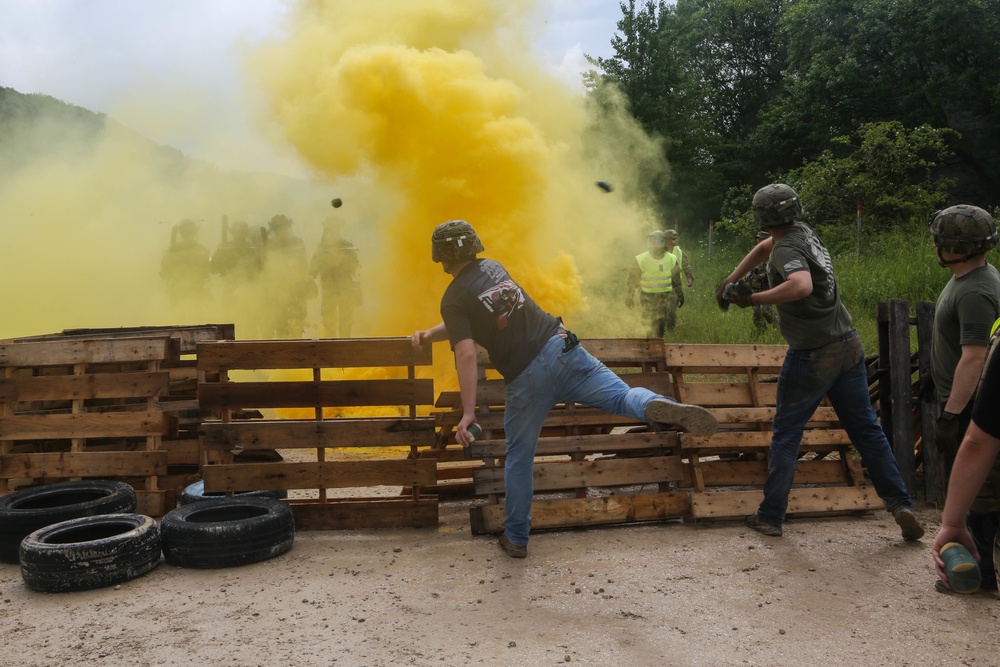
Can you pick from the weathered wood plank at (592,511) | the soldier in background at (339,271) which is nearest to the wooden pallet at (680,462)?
the weathered wood plank at (592,511)

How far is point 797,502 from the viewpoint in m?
5.70

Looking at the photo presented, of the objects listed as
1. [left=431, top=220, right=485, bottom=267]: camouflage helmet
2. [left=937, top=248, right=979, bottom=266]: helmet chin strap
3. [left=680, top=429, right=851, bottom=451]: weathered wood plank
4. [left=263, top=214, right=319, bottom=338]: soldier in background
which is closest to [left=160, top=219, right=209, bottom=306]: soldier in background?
[left=263, top=214, right=319, bottom=338]: soldier in background

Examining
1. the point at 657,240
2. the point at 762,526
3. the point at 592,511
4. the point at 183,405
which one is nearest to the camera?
the point at 762,526

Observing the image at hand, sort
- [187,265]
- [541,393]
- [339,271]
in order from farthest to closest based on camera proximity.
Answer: [187,265] < [339,271] < [541,393]

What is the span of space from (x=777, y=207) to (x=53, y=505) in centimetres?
549

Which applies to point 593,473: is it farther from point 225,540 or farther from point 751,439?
point 225,540

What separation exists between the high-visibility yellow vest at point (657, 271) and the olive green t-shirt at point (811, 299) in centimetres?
691

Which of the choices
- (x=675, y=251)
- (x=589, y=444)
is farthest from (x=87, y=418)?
(x=675, y=251)

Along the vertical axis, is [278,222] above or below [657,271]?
above

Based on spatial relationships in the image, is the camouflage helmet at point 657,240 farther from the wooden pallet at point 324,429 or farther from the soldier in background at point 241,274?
the soldier in background at point 241,274

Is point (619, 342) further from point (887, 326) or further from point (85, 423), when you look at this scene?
point (85, 423)

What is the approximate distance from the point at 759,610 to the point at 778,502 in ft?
4.16

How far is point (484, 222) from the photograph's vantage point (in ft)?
38.1

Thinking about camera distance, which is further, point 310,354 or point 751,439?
point 751,439
